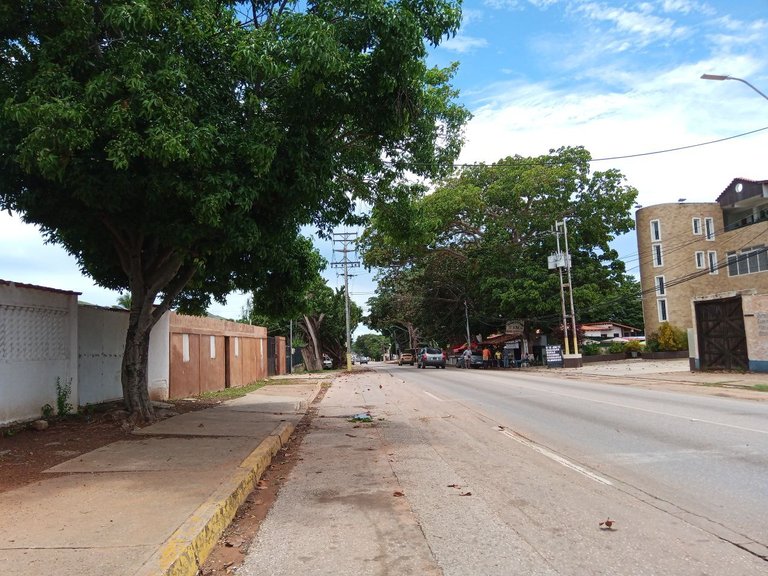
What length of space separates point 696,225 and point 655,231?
2.86 metres

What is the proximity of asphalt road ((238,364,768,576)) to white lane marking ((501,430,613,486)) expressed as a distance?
0.09ft

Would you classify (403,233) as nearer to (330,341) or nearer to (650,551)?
(650,551)

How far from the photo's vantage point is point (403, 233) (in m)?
12.7

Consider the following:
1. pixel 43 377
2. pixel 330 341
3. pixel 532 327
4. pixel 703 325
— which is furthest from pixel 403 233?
pixel 330 341

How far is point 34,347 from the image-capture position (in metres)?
10.4

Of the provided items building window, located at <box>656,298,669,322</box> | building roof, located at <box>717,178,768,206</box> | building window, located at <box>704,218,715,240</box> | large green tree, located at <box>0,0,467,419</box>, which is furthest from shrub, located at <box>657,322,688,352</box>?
large green tree, located at <box>0,0,467,419</box>

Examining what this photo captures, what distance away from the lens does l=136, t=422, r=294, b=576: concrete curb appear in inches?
162

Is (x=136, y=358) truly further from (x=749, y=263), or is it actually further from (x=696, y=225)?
(x=696, y=225)

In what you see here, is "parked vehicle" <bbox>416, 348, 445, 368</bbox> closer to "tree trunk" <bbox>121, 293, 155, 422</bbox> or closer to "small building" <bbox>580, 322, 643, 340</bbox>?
"small building" <bbox>580, 322, 643, 340</bbox>

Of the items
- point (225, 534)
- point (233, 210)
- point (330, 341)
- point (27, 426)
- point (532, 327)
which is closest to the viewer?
point (225, 534)

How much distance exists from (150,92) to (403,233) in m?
6.56

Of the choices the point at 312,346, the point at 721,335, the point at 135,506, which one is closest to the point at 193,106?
the point at 135,506

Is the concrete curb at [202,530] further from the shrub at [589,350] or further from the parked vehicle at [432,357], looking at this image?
the parked vehicle at [432,357]

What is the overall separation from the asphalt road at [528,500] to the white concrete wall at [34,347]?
4.70 metres
